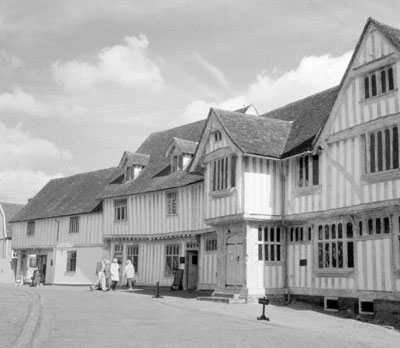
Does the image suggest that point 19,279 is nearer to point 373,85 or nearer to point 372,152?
point 372,152

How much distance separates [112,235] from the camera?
33438 millimetres

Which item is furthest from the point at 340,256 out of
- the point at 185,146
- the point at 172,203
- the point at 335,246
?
the point at 185,146

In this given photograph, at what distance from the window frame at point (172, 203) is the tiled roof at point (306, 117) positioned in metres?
6.85

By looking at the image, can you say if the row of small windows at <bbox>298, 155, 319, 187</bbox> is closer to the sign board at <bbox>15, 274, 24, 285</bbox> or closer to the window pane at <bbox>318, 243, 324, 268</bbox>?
the window pane at <bbox>318, 243, 324, 268</bbox>

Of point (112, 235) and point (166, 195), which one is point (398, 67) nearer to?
point (166, 195)

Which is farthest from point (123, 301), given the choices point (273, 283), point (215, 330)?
point (215, 330)

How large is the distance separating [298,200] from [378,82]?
5.36 metres

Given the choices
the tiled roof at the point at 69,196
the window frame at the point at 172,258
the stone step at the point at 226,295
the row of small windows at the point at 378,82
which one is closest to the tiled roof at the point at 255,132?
the row of small windows at the point at 378,82

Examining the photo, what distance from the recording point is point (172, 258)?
29.9 metres

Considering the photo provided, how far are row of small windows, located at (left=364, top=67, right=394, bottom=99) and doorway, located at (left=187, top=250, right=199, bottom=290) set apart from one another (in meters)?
13.5

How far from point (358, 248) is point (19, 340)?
11921 millimetres

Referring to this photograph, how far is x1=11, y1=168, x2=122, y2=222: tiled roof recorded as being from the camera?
123 feet

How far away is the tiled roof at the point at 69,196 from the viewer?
123 ft

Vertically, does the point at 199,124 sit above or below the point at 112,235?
above
